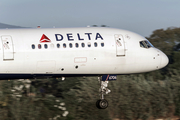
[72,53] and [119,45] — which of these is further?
[119,45]

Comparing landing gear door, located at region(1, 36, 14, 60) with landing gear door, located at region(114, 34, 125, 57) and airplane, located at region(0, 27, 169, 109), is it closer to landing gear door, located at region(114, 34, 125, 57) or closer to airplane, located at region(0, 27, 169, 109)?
airplane, located at region(0, 27, 169, 109)

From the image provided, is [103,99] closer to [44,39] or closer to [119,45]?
[119,45]

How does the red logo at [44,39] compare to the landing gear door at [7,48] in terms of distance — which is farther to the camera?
the red logo at [44,39]

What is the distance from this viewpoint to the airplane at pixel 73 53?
25078 millimetres

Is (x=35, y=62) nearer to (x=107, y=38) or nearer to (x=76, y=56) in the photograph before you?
(x=76, y=56)

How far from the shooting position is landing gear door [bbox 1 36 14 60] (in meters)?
24.8

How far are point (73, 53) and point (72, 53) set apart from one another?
76 millimetres

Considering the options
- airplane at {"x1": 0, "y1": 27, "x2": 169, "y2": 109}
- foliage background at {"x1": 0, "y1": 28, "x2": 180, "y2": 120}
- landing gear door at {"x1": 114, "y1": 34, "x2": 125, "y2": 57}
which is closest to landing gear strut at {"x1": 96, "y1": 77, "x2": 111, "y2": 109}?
airplane at {"x1": 0, "y1": 27, "x2": 169, "y2": 109}

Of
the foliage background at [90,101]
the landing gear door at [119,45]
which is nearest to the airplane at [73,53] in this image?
the landing gear door at [119,45]

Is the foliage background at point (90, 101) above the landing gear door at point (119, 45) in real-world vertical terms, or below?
below

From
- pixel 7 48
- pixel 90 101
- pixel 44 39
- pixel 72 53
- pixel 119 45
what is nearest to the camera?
pixel 7 48

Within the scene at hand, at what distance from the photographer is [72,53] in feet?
84.6

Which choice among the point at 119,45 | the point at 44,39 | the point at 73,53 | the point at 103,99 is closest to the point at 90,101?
the point at 103,99

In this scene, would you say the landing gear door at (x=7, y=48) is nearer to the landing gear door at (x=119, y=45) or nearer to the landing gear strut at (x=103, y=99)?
the landing gear strut at (x=103, y=99)
